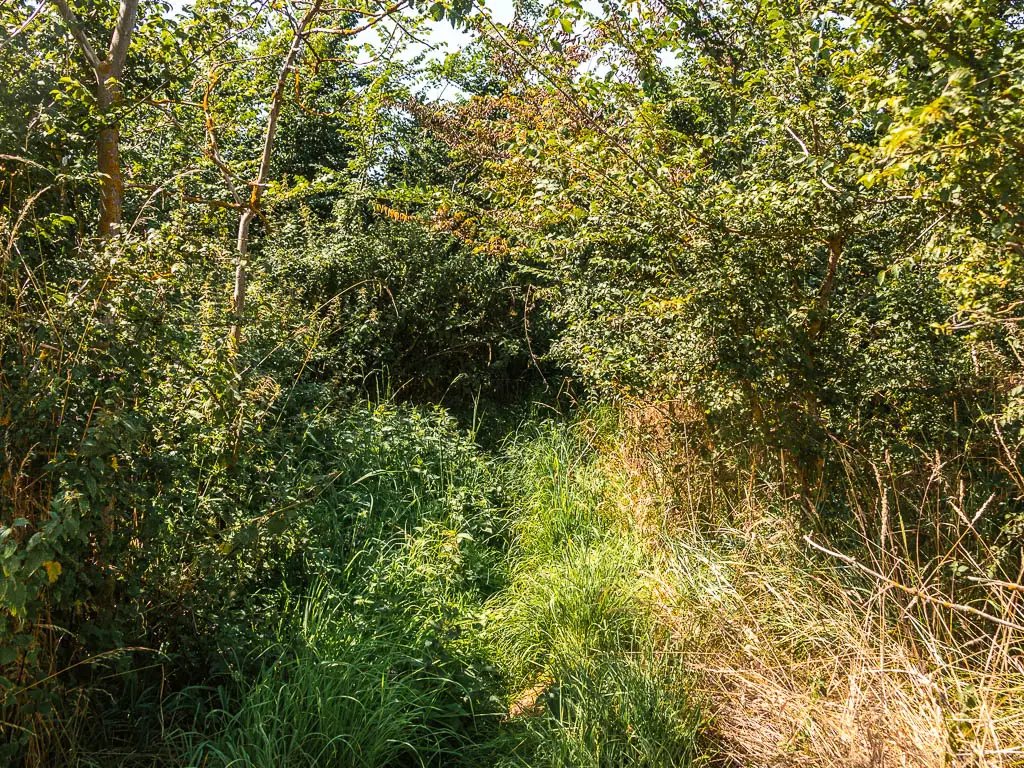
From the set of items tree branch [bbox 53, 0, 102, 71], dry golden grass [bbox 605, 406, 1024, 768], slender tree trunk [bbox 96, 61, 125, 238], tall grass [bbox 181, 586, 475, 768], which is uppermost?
tree branch [bbox 53, 0, 102, 71]

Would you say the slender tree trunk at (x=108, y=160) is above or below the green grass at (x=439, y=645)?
above

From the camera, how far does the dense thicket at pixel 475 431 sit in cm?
279

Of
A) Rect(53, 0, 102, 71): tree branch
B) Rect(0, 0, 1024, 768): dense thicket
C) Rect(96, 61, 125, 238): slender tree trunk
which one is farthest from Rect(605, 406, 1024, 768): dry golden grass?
Rect(53, 0, 102, 71): tree branch

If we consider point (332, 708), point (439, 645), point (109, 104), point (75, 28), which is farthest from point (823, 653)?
point (75, 28)

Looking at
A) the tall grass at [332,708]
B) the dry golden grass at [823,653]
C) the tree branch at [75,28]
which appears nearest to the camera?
the dry golden grass at [823,653]

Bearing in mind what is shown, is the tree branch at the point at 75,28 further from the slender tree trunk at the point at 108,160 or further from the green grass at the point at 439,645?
the green grass at the point at 439,645

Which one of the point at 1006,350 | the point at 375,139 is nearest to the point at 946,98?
the point at 1006,350

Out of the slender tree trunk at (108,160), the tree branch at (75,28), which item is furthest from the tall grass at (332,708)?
the tree branch at (75,28)

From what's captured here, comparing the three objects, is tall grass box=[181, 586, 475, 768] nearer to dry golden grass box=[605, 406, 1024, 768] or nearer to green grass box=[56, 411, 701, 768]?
green grass box=[56, 411, 701, 768]

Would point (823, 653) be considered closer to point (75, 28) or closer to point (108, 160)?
point (108, 160)

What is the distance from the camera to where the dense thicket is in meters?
2.79

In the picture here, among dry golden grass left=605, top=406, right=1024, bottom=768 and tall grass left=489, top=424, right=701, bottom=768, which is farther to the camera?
tall grass left=489, top=424, right=701, bottom=768

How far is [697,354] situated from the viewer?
4469 millimetres

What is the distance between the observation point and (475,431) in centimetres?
664
